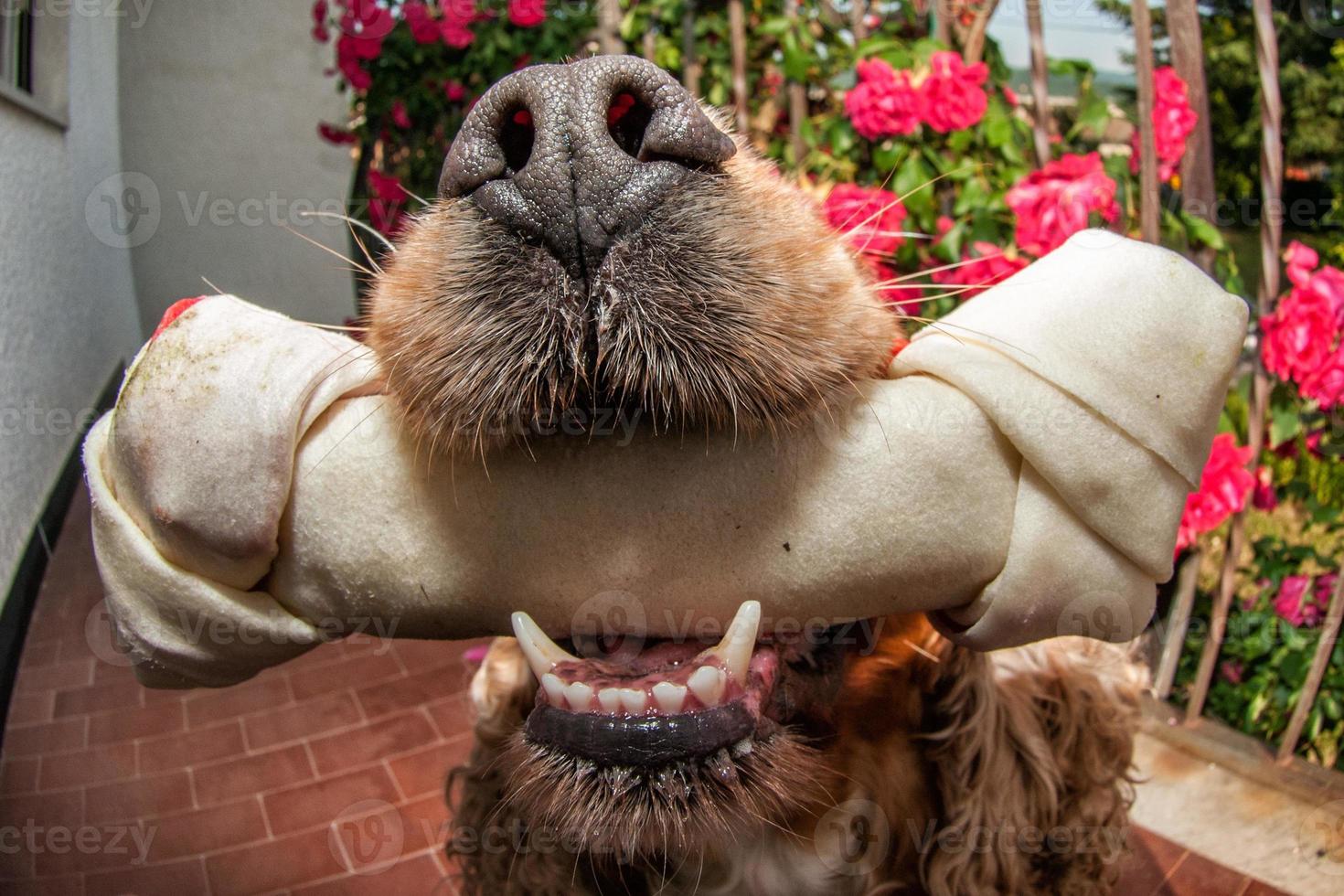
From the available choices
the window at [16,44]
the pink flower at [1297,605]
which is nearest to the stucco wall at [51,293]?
the window at [16,44]

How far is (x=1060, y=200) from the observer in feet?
8.56

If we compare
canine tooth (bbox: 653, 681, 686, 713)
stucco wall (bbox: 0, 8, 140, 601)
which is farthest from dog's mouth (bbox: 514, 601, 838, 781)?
stucco wall (bbox: 0, 8, 140, 601)

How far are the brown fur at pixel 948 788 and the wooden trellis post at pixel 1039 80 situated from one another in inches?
67.7

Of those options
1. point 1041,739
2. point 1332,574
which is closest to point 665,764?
point 1041,739

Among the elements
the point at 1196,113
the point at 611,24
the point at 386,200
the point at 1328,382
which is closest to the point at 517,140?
the point at 1196,113

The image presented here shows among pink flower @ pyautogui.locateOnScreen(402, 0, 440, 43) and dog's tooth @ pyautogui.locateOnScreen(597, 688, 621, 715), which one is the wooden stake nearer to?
dog's tooth @ pyautogui.locateOnScreen(597, 688, 621, 715)

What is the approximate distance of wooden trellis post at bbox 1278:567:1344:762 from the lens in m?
2.61

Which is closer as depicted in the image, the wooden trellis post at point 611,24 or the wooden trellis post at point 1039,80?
the wooden trellis post at point 1039,80

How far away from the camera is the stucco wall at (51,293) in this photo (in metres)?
3.03

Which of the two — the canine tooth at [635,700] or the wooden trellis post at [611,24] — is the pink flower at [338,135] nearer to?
the wooden trellis post at [611,24]

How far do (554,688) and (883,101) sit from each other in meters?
2.48

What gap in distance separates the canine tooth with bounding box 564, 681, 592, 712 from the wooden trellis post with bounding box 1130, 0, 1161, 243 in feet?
7.61

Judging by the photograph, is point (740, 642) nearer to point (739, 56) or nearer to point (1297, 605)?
point (1297, 605)

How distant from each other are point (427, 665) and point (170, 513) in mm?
3040
